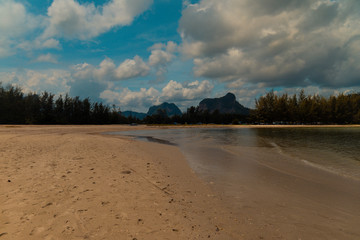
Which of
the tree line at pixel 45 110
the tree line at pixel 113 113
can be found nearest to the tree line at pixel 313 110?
the tree line at pixel 113 113

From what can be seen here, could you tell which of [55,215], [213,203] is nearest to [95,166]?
[55,215]

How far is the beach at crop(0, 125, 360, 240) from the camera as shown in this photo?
380 centimetres

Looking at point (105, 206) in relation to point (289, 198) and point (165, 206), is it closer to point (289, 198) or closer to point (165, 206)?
point (165, 206)

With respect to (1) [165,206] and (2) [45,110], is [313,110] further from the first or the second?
(2) [45,110]

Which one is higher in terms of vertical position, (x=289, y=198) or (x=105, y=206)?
(x=105, y=206)

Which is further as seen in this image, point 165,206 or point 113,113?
point 113,113

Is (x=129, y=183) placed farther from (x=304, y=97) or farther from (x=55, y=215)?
(x=304, y=97)

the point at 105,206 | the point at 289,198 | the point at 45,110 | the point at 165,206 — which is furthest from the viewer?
the point at 45,110

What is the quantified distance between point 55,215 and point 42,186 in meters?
2.59

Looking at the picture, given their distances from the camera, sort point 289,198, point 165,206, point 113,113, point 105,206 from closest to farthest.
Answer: point 105,206, point 165,206, point 289,198, point 113,113

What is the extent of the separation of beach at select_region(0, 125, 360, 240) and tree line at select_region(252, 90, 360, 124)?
116 meters

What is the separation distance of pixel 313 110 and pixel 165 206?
12636cm

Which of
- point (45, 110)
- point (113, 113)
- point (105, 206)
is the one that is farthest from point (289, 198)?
point (113, 113)

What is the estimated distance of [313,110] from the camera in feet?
334
